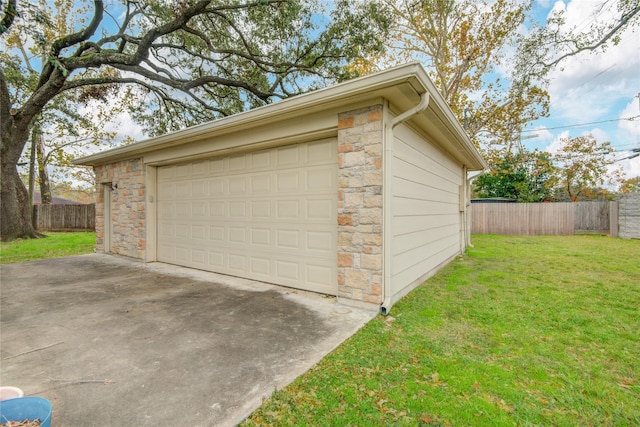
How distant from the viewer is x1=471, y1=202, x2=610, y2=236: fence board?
1173cm

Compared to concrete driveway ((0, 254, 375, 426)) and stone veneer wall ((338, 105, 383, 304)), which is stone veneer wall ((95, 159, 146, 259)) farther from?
stone veneer wall ((338, 105, 383, 304))

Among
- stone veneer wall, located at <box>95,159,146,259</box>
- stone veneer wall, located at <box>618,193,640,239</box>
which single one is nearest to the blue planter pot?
stone veneer wall, located at <box>95,159,146,259</box>

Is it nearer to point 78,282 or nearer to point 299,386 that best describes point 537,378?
point 299,386

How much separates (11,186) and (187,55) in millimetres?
7235

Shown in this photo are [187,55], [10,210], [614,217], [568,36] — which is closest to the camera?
[187,55]

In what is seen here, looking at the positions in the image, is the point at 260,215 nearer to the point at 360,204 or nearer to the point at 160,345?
the point at 360,204

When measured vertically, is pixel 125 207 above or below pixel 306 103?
below

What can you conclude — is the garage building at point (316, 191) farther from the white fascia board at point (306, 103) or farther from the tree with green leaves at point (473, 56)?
the tree with green leaves at point (473, 56)

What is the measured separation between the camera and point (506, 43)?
11.5 m

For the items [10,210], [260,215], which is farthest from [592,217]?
[10,210]

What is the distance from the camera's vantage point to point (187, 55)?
31.1 ft

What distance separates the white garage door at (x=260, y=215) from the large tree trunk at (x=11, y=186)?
21.9ft

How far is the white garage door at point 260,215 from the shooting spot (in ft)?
13.2

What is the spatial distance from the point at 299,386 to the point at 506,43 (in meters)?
14.6
